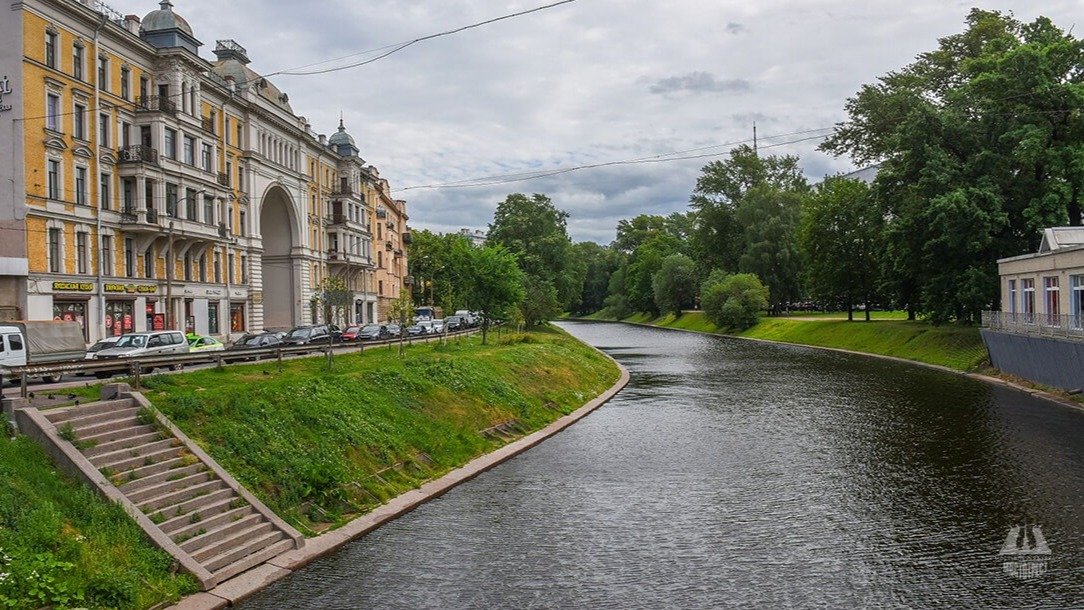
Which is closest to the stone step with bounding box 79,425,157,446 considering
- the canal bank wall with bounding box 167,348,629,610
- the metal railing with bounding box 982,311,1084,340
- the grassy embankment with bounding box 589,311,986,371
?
the canal bank wall with bounding box 167,348,629,610

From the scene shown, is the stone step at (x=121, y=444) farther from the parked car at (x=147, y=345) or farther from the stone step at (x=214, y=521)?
the parked car at (x=147, y=345)

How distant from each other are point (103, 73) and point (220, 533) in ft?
137

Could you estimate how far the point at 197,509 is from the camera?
14453 millimetres

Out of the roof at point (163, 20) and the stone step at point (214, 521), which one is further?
the roof at point (163, 20)

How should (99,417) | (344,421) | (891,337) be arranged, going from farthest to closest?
1. (891,337)
2. (344,421)
3. (99,417)

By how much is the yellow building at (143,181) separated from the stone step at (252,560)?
3282 cm

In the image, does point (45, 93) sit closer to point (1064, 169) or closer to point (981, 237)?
point (981, 237)

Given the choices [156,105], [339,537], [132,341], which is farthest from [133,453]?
[156,105]

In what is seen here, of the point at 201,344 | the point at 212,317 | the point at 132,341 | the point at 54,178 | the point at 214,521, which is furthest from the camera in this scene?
the point at 212,317

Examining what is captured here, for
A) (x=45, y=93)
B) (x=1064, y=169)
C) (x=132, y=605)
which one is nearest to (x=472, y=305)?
(x=45, y=93)

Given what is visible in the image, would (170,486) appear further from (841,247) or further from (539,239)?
(539,239)

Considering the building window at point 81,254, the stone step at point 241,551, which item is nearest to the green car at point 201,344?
the building window at point 81,254

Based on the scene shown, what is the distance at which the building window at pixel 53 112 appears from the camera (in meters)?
42.4

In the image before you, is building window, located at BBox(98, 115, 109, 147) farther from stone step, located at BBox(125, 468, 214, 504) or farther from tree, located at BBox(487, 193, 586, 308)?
tree, located at BBox(487, 193, 586, 308)
